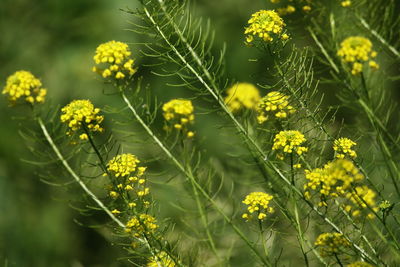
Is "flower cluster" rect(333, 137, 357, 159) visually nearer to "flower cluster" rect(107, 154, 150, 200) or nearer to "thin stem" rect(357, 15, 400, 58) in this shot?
"thin stem" rect(357, 15, 400, 58)

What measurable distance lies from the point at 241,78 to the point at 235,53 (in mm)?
233

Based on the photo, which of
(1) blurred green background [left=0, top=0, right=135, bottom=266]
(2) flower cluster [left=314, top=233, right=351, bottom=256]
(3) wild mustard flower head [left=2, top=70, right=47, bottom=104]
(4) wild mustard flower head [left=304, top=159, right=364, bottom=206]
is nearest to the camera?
(4) wild mustard flower head [left=304, top=159, right=364, bottom=206]

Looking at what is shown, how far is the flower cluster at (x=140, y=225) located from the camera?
1.23 metres

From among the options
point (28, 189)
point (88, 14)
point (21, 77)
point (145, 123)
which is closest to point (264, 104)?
point (145, 123)

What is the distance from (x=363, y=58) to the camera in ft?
3.51

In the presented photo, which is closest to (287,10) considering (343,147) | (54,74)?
(343,147)

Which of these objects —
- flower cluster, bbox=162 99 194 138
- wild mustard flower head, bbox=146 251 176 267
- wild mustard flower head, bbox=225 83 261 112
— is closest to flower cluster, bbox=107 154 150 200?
wild mustard flower head, bbox=146 251 176 267

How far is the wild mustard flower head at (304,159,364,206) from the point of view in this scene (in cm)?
98

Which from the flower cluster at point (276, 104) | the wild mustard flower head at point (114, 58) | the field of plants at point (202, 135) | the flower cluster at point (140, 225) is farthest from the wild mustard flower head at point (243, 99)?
the flower cluster at point (140, 225)

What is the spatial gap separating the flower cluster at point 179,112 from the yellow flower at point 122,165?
0.80 feet

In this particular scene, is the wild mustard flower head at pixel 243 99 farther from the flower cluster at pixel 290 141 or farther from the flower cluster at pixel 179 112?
the flower cluster at pixel 290 141

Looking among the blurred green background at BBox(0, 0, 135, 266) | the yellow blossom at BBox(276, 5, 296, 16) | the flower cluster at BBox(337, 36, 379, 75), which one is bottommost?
the blurred green background at BBox(0, 0, 135, 266)

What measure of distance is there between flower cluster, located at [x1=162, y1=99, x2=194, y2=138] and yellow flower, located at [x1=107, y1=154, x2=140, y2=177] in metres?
0.24

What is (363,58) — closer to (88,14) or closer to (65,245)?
(65,245)
